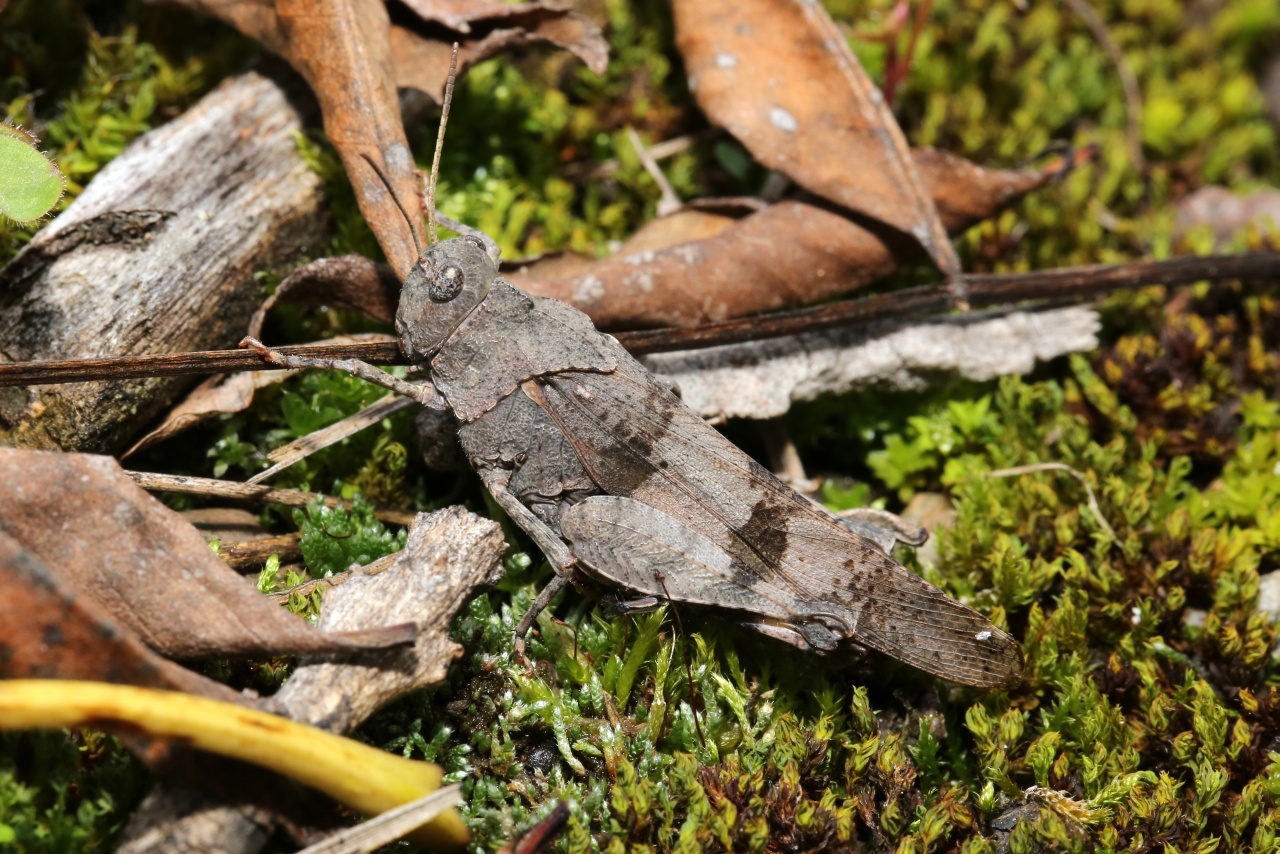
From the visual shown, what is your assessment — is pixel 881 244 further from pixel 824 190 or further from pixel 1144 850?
pixel 1144 850

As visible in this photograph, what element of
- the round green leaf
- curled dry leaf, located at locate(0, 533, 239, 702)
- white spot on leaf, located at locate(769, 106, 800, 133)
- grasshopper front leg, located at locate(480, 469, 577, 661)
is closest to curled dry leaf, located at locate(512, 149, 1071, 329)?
white spot on leaf, located at locate(769, 106, 800, 133)

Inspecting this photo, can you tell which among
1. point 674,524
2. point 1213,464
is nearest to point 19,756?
point 674,524

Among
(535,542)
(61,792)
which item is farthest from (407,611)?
(61,792)

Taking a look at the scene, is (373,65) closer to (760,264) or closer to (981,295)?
(760,264)

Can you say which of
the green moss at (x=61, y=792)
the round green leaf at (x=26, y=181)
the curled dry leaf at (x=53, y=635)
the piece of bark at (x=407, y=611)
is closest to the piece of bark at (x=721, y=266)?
the round green leaf at (x=26, y=181)

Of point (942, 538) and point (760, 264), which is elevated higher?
point (760, 264)

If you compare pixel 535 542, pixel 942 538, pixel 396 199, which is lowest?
pixel 942 538
